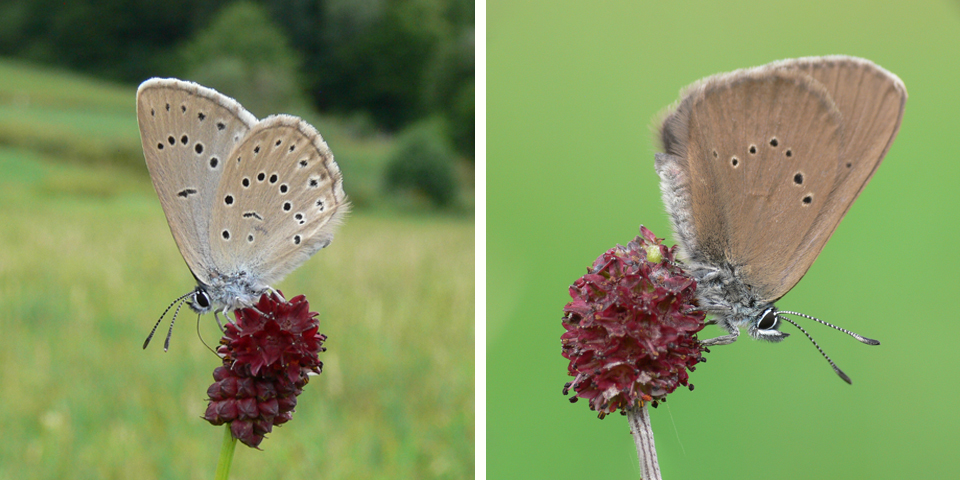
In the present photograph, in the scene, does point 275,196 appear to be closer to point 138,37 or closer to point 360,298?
point 360,298

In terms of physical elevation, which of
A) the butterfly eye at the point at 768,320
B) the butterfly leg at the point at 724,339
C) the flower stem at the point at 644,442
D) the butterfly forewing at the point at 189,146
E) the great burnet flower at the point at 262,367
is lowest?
the flower stem at the point at 644,442

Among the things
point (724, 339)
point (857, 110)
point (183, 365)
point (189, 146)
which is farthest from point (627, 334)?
point (183, 365)

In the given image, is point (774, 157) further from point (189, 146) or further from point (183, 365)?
point (183, 365)

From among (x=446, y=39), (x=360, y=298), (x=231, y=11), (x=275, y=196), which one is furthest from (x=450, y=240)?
(x=231, y=11)

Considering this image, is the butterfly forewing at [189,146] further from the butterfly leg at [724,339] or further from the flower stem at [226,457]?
the butterfly leg at [724,339]

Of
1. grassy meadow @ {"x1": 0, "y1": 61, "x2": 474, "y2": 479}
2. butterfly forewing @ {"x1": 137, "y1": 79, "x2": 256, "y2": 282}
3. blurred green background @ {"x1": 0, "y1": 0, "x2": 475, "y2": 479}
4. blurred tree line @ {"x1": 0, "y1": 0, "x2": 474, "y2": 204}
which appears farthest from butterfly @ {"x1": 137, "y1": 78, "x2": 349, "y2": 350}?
blurred tree line @ {"x1": 0, "y1": 0, "x2": 474, "y2": 204}

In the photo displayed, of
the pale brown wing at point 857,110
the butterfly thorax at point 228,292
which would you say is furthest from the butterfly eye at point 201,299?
the pale brown wing at point 857,110

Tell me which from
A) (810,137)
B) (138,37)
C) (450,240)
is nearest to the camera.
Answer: (810,137)
